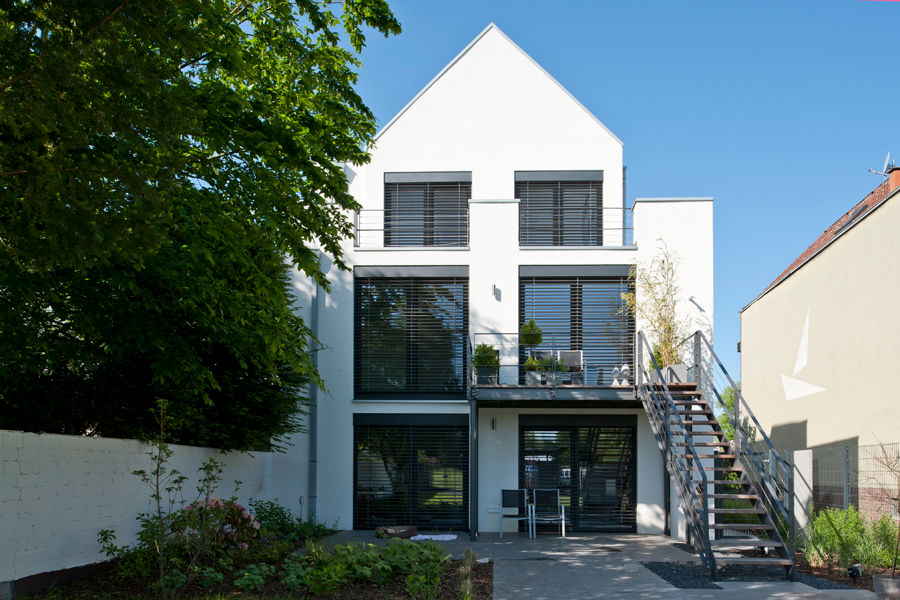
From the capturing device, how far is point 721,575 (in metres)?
9.21

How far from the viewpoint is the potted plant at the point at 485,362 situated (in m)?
14.2

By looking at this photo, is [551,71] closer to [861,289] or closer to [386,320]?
[386,320]

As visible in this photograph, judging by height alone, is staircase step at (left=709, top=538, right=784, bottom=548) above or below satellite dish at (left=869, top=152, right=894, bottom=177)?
below

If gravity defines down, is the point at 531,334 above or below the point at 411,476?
above

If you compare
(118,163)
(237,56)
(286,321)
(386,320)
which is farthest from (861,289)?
(118,163)

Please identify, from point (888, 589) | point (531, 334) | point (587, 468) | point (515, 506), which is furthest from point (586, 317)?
point (888, 589)

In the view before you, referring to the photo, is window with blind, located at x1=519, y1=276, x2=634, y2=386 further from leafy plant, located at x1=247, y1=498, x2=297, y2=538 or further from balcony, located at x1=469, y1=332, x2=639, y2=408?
leafy plant, located at x1=247, y1=498, x2=297, y2=538

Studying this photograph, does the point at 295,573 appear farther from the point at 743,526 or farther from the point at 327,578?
the point at 743,526

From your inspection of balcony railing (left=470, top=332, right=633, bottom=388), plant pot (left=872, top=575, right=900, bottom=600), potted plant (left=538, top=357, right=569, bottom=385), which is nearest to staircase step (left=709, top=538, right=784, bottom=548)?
plant pot (left=872, top=575, right=900, bottom=600)

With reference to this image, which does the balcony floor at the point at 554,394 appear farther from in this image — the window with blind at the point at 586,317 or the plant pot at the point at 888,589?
the plant pot at the point at 888,589

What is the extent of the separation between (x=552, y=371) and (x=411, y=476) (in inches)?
140

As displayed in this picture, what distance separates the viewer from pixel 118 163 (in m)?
6.78

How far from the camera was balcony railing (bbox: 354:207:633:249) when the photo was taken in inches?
617

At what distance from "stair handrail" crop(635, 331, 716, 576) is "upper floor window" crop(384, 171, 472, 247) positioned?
465 centimetres
